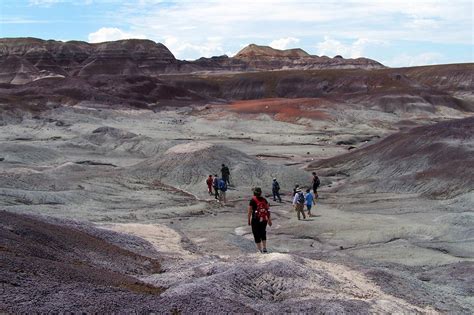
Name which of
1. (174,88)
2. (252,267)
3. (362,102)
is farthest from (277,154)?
(174,88)

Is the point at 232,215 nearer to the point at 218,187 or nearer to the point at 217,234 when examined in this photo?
the point at 218,187

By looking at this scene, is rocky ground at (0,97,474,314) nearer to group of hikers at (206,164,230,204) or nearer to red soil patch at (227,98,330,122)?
group of hikers at (206,164,230,204)

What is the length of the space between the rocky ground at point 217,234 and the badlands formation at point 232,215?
0.06 meters

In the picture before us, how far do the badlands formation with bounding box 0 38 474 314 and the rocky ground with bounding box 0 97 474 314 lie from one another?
6 centimetres

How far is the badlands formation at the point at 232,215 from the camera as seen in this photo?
12000mm

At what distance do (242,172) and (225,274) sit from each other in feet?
85.6

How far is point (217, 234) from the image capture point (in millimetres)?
23812

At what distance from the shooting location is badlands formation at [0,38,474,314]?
1200cm

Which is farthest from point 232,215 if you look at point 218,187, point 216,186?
point 216,186

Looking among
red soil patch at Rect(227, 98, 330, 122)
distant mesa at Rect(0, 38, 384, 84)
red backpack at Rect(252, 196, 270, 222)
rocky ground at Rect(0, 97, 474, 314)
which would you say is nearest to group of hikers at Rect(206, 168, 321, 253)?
red backpack at Rect(252, 196, 270, 222)

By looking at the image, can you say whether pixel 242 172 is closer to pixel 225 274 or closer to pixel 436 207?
pixel 436 207

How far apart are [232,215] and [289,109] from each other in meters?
66.2

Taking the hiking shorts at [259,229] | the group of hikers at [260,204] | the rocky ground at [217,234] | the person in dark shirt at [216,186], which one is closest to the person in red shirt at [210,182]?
the group of hikers at [260,204]

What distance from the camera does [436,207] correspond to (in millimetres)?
30328
